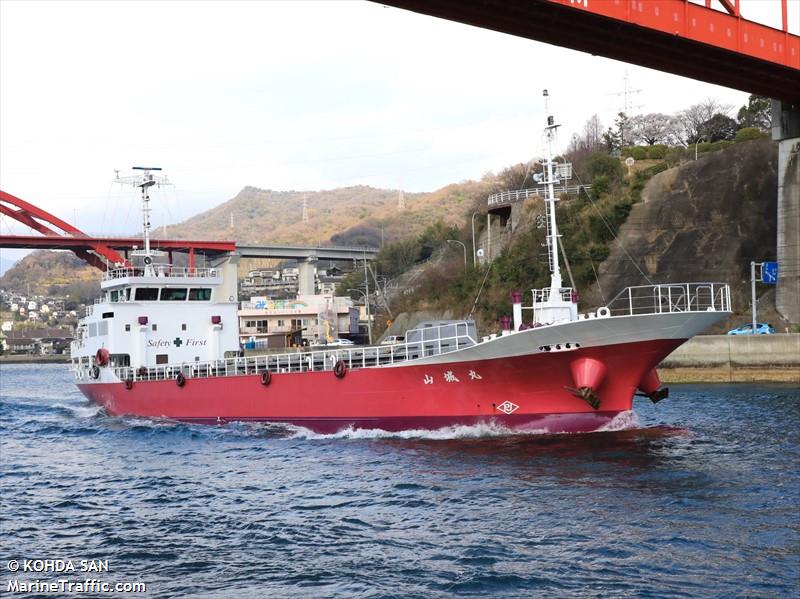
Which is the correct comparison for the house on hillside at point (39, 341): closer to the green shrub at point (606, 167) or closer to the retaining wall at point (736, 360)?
the green shrub at point (606, 167)

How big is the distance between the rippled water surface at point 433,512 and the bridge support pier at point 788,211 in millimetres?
18004

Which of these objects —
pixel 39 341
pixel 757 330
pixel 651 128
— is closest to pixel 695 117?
pixel 651 128

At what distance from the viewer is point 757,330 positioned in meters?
40.4

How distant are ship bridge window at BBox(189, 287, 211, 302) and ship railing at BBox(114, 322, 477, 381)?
3464mm

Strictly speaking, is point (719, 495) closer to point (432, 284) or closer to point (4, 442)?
point (4, 442)

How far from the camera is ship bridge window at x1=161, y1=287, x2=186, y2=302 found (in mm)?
35156

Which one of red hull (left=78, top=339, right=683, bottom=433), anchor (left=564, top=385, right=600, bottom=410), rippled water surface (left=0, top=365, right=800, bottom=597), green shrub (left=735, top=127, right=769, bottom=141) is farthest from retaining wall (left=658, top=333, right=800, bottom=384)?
green shrub (left=735, top=127, right=769, bottom=141)

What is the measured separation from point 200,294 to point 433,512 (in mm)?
22794

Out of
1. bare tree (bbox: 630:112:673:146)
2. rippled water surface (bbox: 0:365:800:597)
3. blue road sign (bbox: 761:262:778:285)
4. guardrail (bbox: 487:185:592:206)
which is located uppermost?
bare tree (bbox: 630:112:673:146)

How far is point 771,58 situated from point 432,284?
35422 mm

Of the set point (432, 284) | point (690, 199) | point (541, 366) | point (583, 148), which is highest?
point (583, 148)

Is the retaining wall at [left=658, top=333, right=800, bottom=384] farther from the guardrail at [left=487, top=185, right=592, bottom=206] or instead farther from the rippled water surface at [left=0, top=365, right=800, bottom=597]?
the guardrail at [left=487, top=185, right=592, bottom=206]

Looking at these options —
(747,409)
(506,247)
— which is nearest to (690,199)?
(506,247)

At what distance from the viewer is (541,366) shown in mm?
21578
